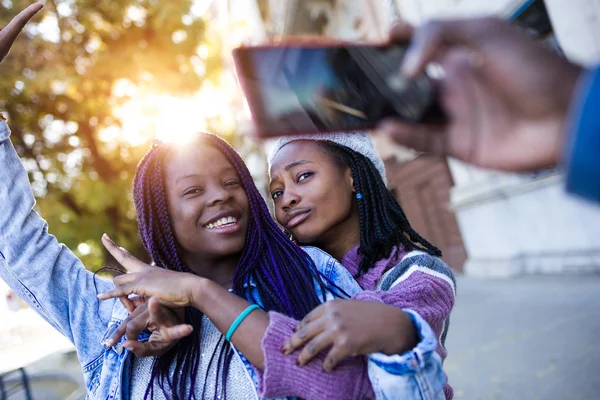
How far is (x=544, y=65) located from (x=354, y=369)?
0.90 metres

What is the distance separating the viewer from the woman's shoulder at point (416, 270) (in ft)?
4.96

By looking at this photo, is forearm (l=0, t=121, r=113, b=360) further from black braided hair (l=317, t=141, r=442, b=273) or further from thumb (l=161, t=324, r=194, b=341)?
black braided hair (l=317, t=141, r=442, b=273)

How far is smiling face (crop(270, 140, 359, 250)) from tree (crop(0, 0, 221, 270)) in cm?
409

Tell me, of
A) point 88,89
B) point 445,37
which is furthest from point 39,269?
A: point 88,89

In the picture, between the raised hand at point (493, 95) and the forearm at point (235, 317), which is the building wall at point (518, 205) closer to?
the forearm at point (235, 317)

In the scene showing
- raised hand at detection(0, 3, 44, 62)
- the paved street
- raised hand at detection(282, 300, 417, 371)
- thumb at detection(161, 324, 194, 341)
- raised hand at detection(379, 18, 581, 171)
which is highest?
raised hand at detection(0, 3, 44, 62)

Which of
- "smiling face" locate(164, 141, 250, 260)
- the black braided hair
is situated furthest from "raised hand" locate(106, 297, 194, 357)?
the black braided hair

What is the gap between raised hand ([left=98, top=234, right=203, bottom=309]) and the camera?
1.25 meters

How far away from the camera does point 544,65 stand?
2.07 ft

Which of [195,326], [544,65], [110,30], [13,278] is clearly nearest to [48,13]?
[110,30]

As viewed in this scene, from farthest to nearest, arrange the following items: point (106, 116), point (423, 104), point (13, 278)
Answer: point (106, 116) → point (13, 278) → point (423, 104)

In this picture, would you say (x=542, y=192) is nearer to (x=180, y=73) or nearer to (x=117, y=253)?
(x=180, y=73)

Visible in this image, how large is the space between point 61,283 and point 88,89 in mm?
4518

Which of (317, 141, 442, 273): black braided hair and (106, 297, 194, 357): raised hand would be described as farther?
(317, 141, 442, 273): black braided hair
